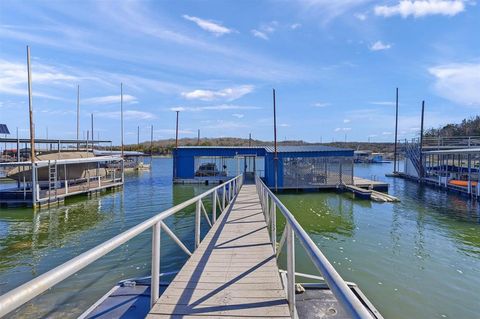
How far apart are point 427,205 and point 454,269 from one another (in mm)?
12730

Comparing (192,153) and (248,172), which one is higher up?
(192,153)

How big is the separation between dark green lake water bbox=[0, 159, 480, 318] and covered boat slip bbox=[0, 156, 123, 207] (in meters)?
1.32

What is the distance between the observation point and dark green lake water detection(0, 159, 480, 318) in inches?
294

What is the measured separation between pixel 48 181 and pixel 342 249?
938 inches

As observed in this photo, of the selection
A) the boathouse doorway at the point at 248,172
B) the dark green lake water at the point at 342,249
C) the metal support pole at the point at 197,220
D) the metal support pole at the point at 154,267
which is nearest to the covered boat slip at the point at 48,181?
the dark green lake water at the point at 342,249

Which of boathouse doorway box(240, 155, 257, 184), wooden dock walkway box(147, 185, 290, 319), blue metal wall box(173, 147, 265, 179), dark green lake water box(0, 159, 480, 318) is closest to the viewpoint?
wooden dock walkway box(147, 185, 290, 319)

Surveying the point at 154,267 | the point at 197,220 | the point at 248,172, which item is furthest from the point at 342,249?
the point at 248,172

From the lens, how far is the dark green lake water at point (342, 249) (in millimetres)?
7469

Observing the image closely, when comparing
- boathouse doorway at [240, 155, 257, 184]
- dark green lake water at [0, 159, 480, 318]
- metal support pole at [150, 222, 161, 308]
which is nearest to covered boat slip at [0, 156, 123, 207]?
dark green lake water at [0, 159, 480, 318]

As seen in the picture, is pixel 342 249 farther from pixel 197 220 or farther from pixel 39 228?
pixel 39 228

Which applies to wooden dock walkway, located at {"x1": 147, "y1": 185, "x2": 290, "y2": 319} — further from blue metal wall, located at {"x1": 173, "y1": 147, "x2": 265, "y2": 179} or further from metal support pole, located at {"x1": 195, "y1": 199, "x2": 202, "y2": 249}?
blue metal wall, located at {"x1": 173, "y1": 147, "x2": 265, "y2": 179}

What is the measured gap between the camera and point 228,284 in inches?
180

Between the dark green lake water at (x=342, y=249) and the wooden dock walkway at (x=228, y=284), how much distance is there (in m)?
2.93

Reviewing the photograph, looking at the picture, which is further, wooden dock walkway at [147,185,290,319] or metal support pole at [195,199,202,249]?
metal support pole at [195,199,202,249]
